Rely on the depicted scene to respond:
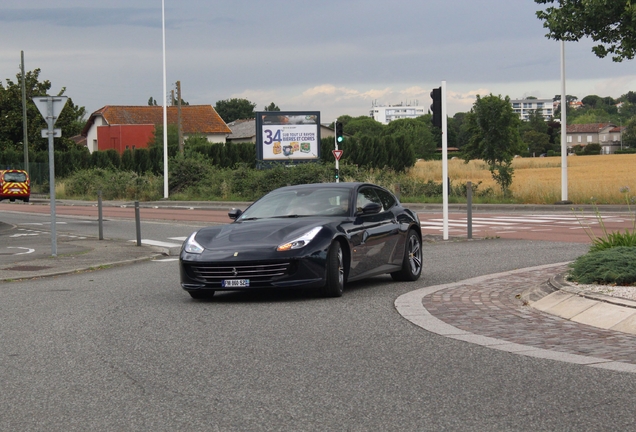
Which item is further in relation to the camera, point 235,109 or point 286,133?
point 235,109

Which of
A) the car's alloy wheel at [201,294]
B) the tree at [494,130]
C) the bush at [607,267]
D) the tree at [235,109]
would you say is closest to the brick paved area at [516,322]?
Answer: the bush at [607,267]

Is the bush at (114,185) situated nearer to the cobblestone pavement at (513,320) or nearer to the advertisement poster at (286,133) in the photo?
the advertisement poster at (286,133)

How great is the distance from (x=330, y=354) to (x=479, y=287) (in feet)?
14.9

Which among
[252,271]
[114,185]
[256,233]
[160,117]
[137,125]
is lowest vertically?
[252,271]

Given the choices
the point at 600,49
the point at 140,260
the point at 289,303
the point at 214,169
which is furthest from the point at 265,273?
→ the point at 214,169

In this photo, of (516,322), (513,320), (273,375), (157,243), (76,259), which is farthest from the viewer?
(157,243)

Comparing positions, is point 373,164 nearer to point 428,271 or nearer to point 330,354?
point 428,271

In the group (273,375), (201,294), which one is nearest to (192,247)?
(201,294)

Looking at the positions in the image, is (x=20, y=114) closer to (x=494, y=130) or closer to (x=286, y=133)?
(x=286, y=133)

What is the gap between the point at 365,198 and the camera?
1234 cm

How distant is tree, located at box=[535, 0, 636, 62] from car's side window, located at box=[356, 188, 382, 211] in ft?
53.8

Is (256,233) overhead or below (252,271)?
overhead

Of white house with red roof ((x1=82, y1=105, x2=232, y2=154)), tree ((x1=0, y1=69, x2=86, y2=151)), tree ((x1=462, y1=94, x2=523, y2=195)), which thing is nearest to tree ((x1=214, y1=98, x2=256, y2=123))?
white house with red roof ((x1=82, y1=105, x2=232, y2=154))

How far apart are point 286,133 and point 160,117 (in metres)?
52.4
